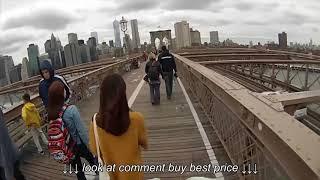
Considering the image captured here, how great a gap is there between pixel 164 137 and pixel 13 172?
6052 mm

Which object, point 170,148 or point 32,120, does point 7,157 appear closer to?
point 170,148

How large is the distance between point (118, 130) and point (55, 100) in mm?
1852

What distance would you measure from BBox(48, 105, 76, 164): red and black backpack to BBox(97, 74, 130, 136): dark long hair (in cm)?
176

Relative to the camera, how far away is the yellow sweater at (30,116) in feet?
29.2

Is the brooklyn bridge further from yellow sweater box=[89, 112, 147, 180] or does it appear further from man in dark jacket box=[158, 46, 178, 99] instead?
yellow sweater box=[89, 112, 147, 180]

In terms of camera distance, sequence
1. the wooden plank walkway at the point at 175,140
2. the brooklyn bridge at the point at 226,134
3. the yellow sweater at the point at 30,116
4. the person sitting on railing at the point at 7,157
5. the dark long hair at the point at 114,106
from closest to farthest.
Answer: the brooklyn bridge at the point at 226,134, the person sitting on railing at the point at 7,157, the dark long hair at the point at 114,106, the wooden plank walkway at the point at 175,140, the yellow sweater at the point at 30,116

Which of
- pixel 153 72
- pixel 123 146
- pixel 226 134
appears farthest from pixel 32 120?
pixel 123 146

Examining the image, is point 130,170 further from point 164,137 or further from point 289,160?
point 164,137

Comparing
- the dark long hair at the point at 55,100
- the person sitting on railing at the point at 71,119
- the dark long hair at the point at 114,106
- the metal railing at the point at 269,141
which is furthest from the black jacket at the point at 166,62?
the dark long hair at the point at 114,106

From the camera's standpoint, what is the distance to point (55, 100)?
18.1ft

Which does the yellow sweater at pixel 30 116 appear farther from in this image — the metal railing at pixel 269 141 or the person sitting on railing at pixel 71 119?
the metal railing at pixel 269 141

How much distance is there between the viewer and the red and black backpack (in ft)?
18.1

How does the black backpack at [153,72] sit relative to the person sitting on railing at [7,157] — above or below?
below

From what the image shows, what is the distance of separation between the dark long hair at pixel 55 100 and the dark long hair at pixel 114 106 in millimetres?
1666
